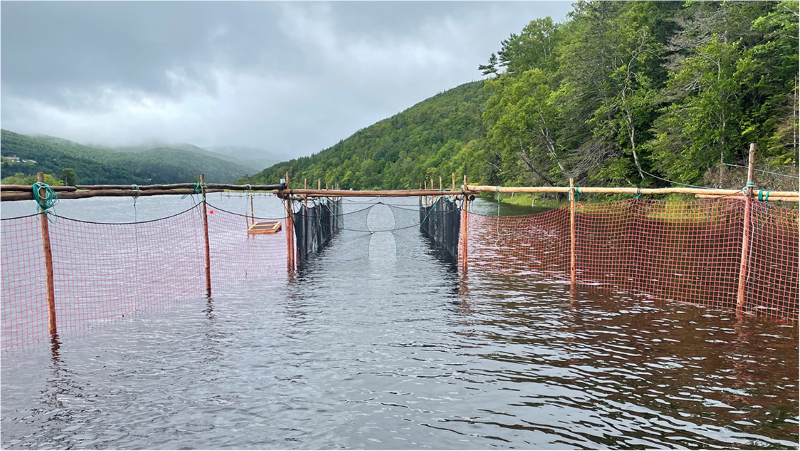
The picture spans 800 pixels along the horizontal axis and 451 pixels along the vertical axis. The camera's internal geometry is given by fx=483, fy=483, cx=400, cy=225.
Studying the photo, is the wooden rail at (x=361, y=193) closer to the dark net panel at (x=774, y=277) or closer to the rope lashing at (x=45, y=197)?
the rope lashing at (x=45, y=197)

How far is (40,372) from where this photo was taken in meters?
7.92

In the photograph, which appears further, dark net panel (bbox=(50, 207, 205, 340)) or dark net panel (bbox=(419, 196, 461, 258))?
dark net panel (bbox=(419, 196, 461, 258))

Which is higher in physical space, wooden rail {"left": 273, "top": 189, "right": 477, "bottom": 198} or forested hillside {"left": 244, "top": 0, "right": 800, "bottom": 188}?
forested hillside {"left": 244, "top": 0, "right": 800, "bottom": 188}

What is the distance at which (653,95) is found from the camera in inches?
1329

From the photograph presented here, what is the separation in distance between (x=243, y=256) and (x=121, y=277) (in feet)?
19.7

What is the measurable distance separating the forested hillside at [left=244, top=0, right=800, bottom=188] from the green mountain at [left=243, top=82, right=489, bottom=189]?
56.0m

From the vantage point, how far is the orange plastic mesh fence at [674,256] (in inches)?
498

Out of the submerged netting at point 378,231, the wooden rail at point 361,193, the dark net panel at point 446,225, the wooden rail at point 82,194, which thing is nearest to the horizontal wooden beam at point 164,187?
the wooden rail at point 82,194

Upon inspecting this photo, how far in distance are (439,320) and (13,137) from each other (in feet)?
688

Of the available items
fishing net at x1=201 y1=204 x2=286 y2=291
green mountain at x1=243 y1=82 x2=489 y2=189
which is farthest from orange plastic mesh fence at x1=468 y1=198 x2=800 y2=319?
green mountain at x1=243 y1=82 x2=489 y2=189

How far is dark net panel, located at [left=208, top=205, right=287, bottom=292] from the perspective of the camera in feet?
54.8

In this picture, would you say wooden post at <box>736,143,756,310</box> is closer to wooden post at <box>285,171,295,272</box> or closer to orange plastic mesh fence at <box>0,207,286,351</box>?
Answer: wooden post at <box>285,171,295,272</box>

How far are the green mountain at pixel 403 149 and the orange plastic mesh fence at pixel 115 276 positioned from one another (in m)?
84.9

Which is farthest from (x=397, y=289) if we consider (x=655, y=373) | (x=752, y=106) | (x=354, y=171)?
(x=354, y=171)
